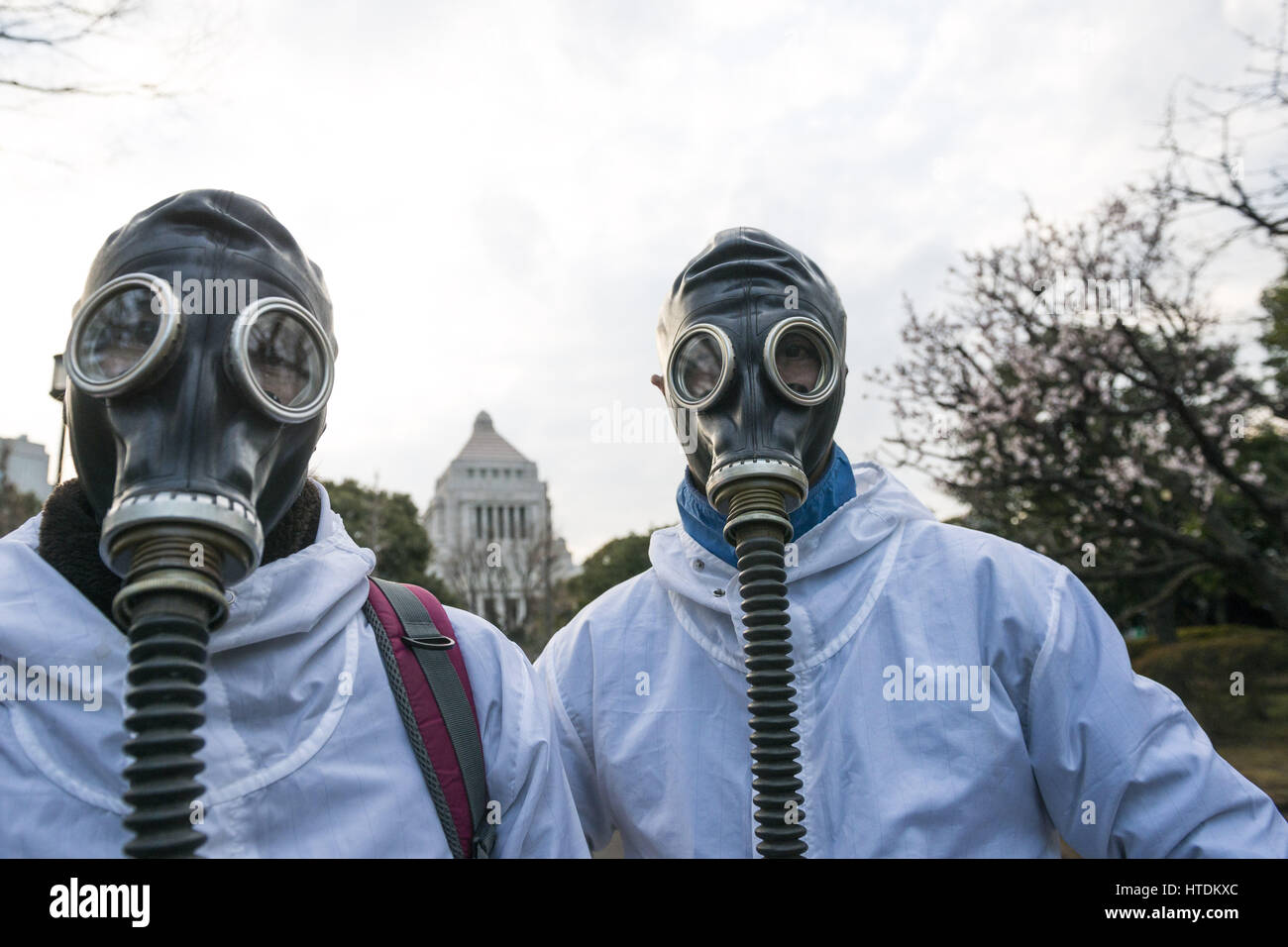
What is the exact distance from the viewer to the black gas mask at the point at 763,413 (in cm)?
202

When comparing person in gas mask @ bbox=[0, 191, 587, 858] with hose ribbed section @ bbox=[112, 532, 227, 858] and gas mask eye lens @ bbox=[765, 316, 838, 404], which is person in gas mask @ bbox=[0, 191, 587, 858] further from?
gas mask eye lens @ bbox=[765, 316, 838, 404]

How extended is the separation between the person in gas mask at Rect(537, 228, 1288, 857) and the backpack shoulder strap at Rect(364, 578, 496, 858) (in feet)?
1.87

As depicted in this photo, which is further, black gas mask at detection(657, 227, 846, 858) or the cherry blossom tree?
the cherry blossom tree

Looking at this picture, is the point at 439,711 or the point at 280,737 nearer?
the point at 280,737

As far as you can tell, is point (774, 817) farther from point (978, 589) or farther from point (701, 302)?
point (701, 302)

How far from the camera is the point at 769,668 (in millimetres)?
2039

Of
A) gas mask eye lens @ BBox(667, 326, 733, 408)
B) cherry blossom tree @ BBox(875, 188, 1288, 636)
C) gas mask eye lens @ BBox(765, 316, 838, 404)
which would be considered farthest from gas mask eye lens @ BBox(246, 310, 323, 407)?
cherry blossom tree @ BBox(875, 188, 1288, 636)

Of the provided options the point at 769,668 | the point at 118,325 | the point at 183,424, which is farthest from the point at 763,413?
the point at 118,325

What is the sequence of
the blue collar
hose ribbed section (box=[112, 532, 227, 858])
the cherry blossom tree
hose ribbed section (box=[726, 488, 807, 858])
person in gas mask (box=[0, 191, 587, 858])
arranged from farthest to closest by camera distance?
the cherry blossom tree → the blue collar → hose ribbed section (box=[726, 488, 807, 858]) → person in gas mask (box=[0, 191, 587, 858]) → hose ribbed section (box=[112, 532, 227, 858])

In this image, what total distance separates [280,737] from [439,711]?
0.30m

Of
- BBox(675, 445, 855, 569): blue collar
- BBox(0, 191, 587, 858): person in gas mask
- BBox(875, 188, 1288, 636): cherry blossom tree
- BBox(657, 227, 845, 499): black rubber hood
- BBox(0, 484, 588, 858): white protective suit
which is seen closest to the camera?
BBox(0, 191, 587, 858): person in gas mask

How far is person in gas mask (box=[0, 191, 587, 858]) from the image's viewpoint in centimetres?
156

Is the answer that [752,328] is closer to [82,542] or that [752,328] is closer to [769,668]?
[769,668]
